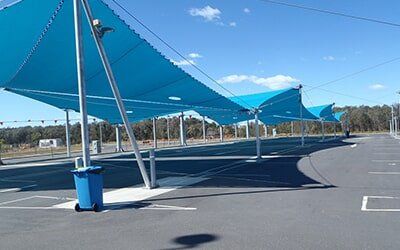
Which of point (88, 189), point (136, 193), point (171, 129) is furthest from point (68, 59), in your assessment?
point (171, 129)

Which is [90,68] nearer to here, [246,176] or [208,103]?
[246,176]

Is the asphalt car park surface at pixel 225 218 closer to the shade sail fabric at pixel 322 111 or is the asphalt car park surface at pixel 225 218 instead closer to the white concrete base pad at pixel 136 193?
the white concrete base pad at pixel 136 193

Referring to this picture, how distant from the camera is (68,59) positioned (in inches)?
651

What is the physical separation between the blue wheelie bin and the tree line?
253 feet

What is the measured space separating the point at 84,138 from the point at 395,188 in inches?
324

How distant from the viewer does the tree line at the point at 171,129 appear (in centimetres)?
9262

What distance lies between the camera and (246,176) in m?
15.9

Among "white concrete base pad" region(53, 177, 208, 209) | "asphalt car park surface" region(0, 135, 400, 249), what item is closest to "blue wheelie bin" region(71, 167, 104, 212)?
"asphalt car park surface" region(0, 135, 400, 249)

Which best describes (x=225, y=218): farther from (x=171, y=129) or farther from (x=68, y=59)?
(x=171, y=129)

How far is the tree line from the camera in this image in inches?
3647

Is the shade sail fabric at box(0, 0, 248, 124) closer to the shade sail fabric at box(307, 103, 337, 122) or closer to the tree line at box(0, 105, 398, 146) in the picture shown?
the shade sail fabric at box(307, 103, 337, 122)

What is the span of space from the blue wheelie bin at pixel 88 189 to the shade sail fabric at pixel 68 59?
548 centimetres

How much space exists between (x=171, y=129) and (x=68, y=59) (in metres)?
Result: 91.9

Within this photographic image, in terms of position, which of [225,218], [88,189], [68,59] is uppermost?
[68,59]
